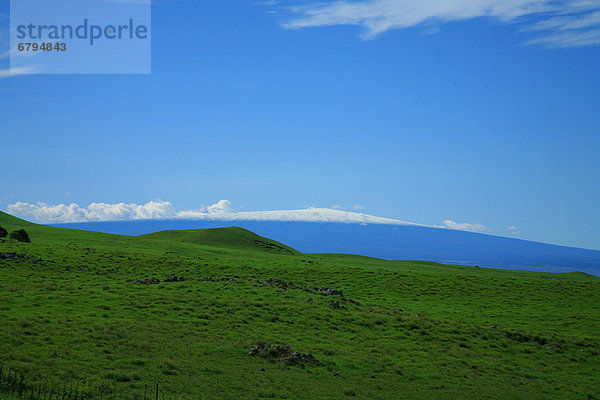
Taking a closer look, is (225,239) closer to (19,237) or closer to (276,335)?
(19,237)

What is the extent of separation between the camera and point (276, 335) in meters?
34.7

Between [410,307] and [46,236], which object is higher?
[46,236]

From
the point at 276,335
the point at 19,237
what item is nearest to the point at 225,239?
the point at 19,237

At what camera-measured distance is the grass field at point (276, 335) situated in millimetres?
24875

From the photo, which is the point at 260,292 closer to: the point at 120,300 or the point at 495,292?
the point at 120,300

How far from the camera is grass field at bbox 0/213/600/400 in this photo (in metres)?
24.9

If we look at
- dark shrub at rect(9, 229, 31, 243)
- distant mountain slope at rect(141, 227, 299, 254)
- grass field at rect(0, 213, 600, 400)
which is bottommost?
grass field at rect(0, 213, 600, 400)

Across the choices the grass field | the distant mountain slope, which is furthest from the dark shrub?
the distant mountain slope

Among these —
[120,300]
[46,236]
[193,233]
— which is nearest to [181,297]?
[120,300]

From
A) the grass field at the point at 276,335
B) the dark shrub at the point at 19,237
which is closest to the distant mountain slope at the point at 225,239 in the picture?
the dark shrub at the point at 19,237

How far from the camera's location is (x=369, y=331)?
38719 mm

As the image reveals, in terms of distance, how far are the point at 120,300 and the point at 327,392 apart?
76.5ft

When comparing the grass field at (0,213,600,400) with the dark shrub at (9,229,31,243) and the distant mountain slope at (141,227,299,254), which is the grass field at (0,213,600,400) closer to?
the dark shrub at (9,229,31,243)

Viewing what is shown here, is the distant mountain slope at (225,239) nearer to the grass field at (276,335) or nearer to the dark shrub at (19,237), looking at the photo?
the dark shrub at (19,237)
